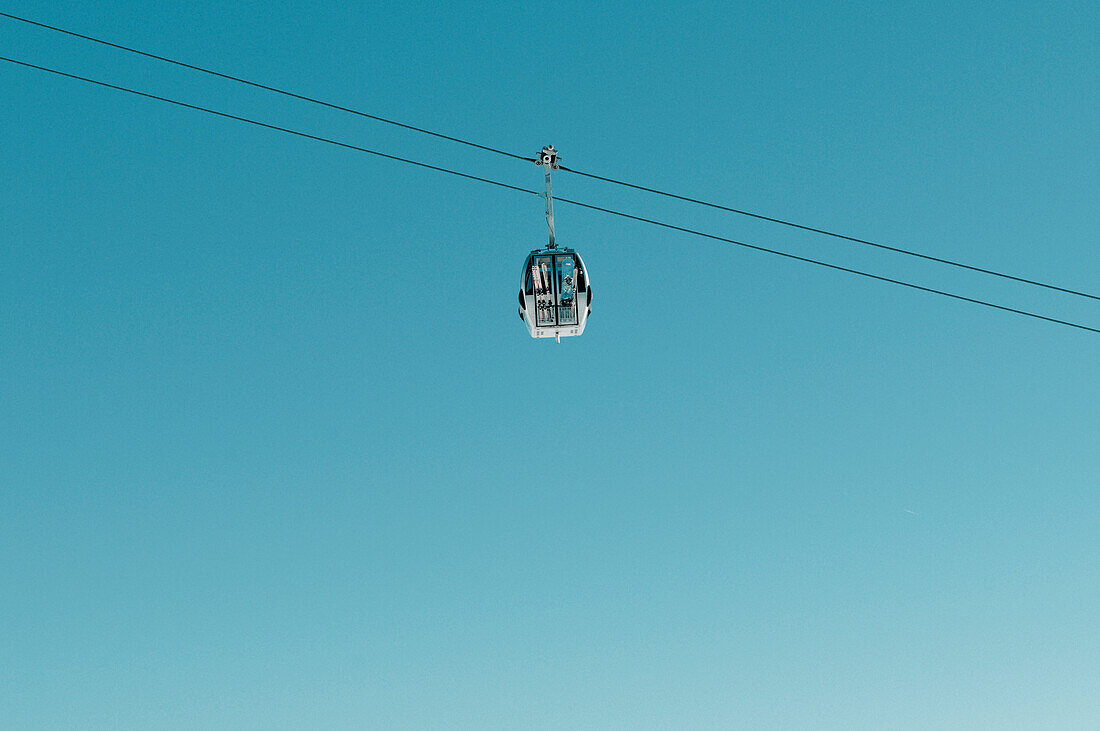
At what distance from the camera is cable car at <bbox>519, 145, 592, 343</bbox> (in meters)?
14.0

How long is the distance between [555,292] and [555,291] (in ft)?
0.04

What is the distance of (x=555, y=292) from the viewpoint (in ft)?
45.9

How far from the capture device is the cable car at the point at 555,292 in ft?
45.9

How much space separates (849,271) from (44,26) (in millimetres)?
10873

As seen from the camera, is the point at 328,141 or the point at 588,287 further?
the point at 328,141

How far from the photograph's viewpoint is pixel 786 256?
15820 millimetres

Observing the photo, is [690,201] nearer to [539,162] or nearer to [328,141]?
[539,162]

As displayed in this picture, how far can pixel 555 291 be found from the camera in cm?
1398

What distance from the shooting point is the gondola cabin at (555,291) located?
13992 millimetres

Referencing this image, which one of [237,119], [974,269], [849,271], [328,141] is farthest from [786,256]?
[237,119]

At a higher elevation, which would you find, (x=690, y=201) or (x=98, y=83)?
(x=98, y=83)

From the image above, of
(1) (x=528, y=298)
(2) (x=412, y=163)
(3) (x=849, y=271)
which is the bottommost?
(1) (x=528, y=298)

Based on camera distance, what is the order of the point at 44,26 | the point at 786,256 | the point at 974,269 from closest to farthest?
the point at 44,26 → the point at 974,269 → the point at 786,256

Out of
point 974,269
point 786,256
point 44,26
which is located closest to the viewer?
point 44,26
